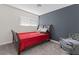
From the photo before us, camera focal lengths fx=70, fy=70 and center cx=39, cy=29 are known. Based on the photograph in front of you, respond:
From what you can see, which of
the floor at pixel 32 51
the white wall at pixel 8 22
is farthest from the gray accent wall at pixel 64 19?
the white wall at pixel 8 22

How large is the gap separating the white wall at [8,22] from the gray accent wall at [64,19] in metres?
1.26

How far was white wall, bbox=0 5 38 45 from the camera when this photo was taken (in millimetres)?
2498

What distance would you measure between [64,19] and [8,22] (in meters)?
2.21

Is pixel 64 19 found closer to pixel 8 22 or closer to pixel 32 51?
pixel 32 51

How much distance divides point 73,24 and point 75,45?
3.00ft

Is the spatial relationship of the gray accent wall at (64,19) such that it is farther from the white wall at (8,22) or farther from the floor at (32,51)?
the white wall at (8,22)

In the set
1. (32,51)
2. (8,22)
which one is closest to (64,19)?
(32,51)

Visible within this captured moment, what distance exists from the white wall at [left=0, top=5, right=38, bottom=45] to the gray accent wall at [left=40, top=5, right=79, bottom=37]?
1260mm

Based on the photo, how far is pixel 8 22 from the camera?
2.59 metres

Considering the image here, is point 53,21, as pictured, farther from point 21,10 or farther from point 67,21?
point 21,10

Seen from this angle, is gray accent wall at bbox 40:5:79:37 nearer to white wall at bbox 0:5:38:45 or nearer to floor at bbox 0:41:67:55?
floor at bbox 0:41:67:55

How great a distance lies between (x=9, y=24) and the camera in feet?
8.48

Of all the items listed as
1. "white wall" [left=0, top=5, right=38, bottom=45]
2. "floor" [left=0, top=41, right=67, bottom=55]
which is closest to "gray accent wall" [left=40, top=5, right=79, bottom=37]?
"floor" [left=0, top=41, right=67, bottom=55]

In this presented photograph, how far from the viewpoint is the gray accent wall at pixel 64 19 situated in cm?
249
